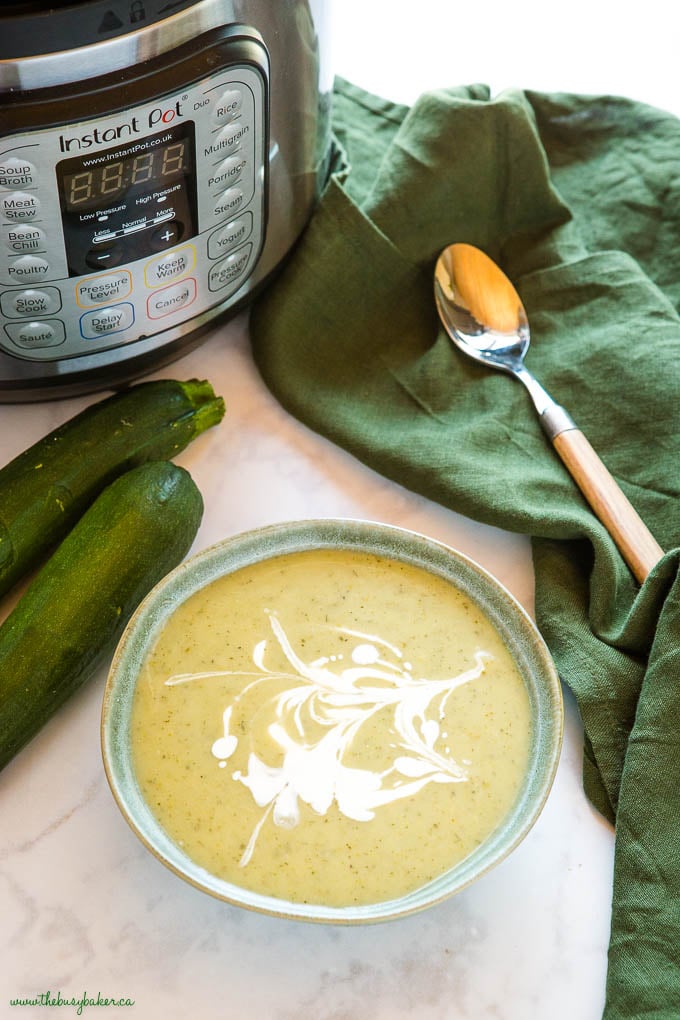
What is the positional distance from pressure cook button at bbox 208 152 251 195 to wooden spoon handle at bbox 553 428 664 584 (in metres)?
0.34

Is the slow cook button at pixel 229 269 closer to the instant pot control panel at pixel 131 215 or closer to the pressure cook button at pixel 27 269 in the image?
the instant pot control panel at pixel 131 215

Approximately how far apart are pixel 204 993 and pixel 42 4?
62cm

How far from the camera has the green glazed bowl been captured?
2.27ft

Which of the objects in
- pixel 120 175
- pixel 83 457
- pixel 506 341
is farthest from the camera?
pixel 506 341

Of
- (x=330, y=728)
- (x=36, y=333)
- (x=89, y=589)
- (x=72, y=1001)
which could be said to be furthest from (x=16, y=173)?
(x=72, y=1001)

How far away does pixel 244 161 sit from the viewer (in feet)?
2.79

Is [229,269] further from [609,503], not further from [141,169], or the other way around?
[609,503]

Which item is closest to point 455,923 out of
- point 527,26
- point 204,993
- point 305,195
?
point 204,993

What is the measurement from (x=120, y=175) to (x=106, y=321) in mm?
132

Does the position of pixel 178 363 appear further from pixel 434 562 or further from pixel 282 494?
pixel 434 562

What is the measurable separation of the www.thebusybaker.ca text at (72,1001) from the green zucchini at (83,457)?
0.94 ft

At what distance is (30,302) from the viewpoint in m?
0.83

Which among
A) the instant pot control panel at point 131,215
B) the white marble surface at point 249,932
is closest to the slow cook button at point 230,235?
the instant pot control panel at point 131,215

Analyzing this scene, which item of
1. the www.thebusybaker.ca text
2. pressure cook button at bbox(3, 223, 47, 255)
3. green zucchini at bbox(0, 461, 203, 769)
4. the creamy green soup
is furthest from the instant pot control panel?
the www.thebusybaker.ca text
